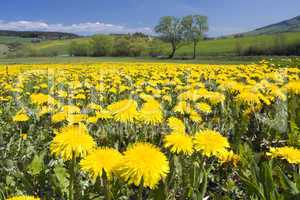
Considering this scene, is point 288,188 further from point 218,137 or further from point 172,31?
point 172,31

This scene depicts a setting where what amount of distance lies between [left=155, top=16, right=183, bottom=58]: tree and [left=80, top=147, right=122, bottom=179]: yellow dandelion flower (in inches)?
3750

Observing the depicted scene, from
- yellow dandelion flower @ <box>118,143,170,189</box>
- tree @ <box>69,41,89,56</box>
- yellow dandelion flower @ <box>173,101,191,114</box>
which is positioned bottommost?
yellow dandelion flower @ <box>173,101,191,114</box>

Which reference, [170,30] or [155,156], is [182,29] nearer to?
[170,30]

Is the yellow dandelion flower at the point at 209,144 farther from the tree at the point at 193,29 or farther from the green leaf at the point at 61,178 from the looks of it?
the tree at the point at 193,29

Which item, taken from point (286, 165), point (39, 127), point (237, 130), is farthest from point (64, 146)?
point (39, 127)

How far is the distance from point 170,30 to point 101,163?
9676 cm

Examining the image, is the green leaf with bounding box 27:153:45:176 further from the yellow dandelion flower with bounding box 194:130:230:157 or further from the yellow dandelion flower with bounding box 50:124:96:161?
the yellow dandelion flower with bounding box 194:130:230:157

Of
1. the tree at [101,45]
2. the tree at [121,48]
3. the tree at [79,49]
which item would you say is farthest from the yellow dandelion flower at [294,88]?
the tree at [79,49]

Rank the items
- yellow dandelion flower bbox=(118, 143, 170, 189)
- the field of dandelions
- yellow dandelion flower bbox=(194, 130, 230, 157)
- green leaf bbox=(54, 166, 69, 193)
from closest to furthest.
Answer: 1. yellow dandelion flower bbox=(118, 143, 170, 189)
2. the field of dandelions
3. yellow dandelion flower bbox=(194, 130, 230, 157)
4. green leaf bbox=(54, 166, 69, 193)

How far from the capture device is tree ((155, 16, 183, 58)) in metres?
97.2

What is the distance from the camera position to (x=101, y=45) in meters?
96.5

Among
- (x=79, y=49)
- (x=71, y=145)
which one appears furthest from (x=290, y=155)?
(x=79, y=49)

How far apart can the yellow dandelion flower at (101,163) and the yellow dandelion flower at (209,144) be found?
745 mm

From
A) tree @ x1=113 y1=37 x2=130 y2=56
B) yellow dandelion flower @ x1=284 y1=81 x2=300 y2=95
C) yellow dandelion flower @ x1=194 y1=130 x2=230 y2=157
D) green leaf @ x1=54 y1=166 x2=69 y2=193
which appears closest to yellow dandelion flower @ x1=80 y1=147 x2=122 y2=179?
yellow dandelion flower @ x1=194 y1=130 x2=230 y2=157
